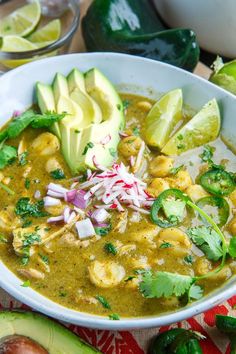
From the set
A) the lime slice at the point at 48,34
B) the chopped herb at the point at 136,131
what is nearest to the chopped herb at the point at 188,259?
the chopped herb at the point at 136,131

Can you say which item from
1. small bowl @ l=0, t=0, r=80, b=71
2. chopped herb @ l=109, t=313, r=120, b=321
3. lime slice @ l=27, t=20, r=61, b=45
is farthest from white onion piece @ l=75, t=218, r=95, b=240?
lime slice @ l=27, t=20, r=61, b=45

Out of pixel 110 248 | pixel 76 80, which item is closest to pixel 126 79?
pixel 76 80

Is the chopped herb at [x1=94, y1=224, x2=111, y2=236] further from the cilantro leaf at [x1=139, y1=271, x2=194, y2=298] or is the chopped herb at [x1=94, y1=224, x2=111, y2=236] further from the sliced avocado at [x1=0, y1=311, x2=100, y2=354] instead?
the sliced avocado at [x1=0, y1=311, x2=100, y2=354]

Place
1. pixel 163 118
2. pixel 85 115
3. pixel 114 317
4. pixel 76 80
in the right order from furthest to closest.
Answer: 1. pixel 76 80
2. pixel 85 115
3. pixel 163 118
4. pixel 114 317

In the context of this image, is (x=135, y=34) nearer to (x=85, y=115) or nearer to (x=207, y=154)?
(x=85, y=115)

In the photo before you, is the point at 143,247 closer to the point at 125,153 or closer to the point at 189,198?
the point at 189,198

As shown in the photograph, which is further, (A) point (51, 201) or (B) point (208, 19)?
(B) point (208, 19)

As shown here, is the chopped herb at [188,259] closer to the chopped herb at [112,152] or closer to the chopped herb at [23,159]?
the chopped herb at [112,152]

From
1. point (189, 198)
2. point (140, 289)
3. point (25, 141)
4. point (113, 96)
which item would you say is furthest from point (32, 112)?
point (140, 289)
